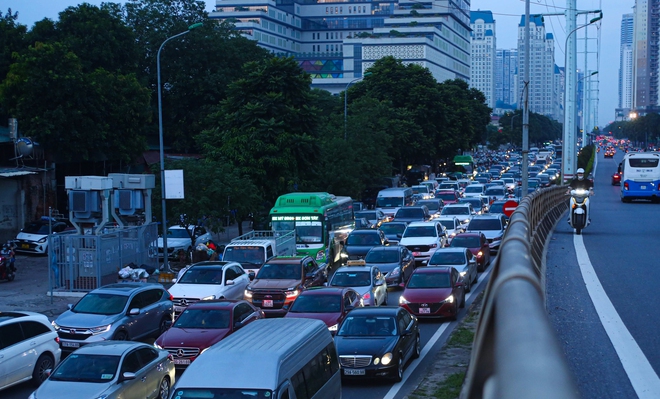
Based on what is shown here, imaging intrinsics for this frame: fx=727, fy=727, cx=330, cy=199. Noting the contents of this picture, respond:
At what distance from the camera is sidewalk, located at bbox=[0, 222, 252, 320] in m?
21.0

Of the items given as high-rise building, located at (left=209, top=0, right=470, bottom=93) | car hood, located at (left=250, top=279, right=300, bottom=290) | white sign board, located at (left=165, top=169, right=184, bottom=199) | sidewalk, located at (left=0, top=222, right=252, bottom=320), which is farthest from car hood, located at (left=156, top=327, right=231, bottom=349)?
high-rise building, located at (left=209, top=0, right=470, bottom=93)

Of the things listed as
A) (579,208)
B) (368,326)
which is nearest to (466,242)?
(579,208)

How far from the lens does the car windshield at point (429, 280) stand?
1941 cm

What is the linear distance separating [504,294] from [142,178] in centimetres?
2474

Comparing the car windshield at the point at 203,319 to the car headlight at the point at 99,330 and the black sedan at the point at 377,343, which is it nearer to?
the car headlight at the point at 99,330

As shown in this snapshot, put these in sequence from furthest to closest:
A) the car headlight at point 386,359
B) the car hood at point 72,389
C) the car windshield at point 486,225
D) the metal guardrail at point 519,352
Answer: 1. the car windshield at point 486,225
2. the car headlight at point 386,359
3. the car hood at point 72,389
4. the metal guardrail at point 519,352

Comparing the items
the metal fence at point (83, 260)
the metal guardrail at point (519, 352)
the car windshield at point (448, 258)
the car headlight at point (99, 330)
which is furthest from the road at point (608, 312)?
the metal fence at point (83, 260)

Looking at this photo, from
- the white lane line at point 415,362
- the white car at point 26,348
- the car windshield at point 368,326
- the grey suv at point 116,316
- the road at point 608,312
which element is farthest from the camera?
the grey suv at point 116,316

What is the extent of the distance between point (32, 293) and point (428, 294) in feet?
42.7

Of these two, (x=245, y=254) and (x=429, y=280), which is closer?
(x=429, y=280)

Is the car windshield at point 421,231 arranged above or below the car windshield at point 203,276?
above

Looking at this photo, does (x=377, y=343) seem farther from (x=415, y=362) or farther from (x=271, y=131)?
(x=271, y=131)

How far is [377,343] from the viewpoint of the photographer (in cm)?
1375

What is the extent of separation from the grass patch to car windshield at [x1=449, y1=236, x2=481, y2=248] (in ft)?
48.1
